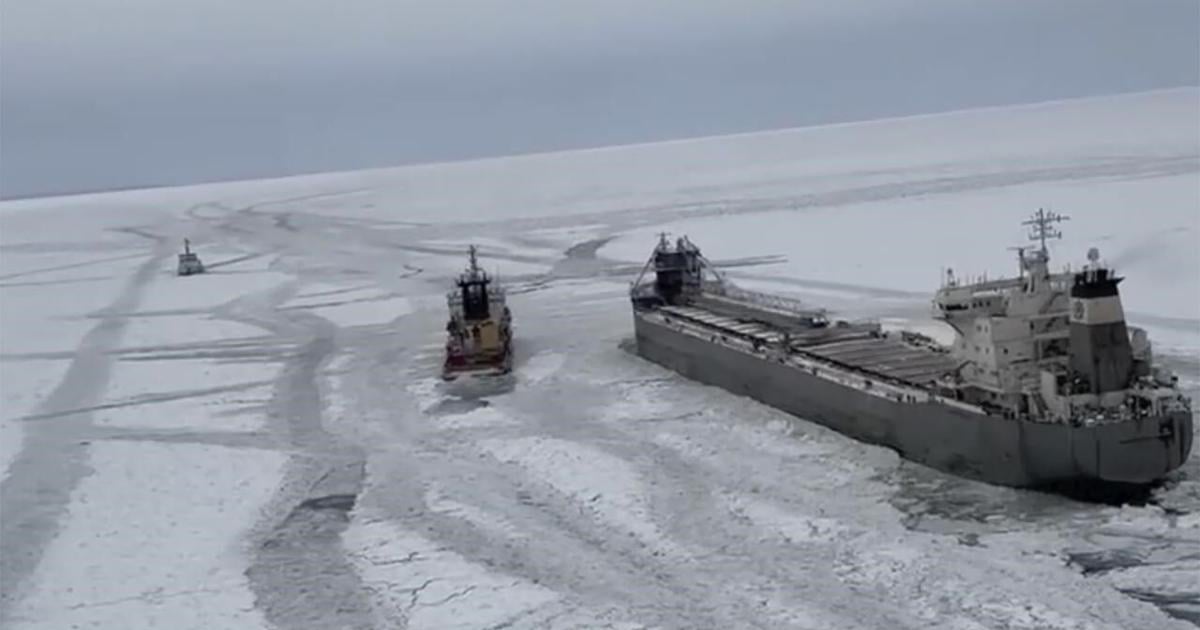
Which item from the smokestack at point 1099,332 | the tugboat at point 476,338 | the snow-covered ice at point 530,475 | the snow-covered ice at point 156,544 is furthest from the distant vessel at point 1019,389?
the snow-covered ice at point 156,544

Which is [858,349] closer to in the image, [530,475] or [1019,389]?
[1019,389]

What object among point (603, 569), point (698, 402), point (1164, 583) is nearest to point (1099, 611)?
point (1164, 583)

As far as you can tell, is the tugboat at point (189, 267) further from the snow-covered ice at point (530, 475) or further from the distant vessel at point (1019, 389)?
the distant vessel at point (1019, 389)

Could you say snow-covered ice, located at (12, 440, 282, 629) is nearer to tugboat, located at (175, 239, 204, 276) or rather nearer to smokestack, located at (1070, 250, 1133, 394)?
smokestack, located at (1070, 250, 1133, 394)

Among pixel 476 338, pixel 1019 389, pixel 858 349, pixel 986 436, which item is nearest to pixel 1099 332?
pixel 1019 389

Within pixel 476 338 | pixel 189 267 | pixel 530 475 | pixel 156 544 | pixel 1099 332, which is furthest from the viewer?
pixel 189 267

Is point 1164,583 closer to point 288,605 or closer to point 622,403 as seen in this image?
point 288,605
